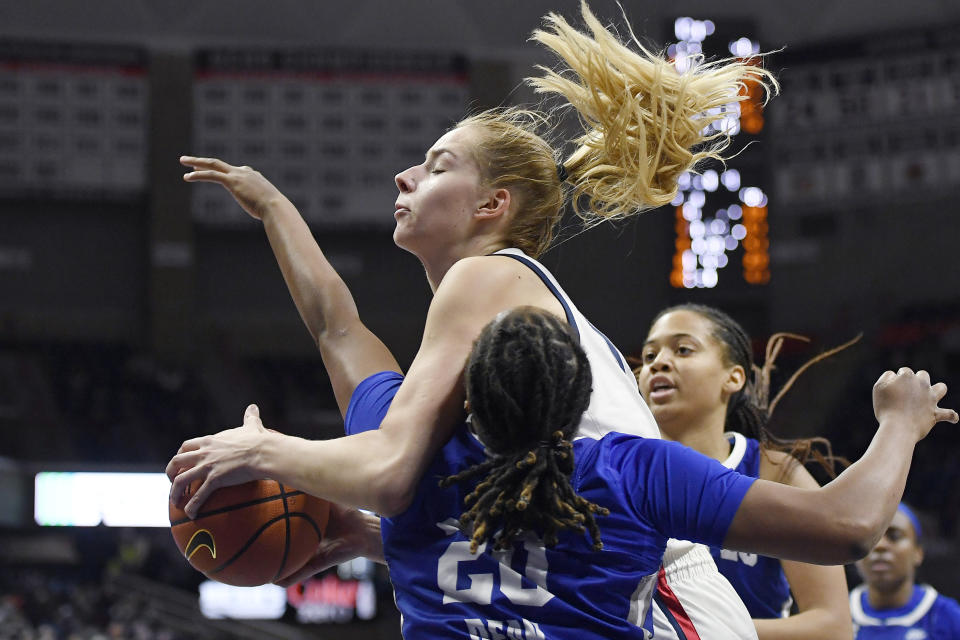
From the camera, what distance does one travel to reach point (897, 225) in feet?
42.7

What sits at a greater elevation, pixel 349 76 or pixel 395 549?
pixel 349 76

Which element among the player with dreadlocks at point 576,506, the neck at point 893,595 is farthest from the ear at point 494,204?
the neck at point 893,595

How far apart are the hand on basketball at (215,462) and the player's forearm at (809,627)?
55.9 inches

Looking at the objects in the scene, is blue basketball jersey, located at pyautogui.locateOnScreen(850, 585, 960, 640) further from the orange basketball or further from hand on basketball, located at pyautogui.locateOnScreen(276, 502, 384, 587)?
the orange basketball

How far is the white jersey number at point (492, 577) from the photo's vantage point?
1728 mm

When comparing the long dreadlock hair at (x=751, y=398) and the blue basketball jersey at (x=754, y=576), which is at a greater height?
the long dreadlock hair at (x=751, y=398)

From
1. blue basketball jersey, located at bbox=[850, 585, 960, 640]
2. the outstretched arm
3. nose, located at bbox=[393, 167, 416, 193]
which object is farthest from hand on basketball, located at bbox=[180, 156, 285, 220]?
blue basketball jersey, located at bbox=[850, 585, 960, 640]

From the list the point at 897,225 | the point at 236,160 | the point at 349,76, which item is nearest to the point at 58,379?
the point at 236,160

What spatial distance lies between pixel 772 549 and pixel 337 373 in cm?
103

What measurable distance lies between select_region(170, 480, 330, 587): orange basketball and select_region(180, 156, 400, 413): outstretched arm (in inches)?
10.8

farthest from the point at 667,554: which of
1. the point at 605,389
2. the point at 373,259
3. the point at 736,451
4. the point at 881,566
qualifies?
the point at 373,259

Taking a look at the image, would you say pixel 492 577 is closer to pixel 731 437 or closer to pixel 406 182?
pixel 406 182

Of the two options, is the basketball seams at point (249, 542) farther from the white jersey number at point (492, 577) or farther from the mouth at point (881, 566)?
the mouth at point (881, 566)

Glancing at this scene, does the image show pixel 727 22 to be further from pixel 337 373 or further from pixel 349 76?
pixel 337 373
